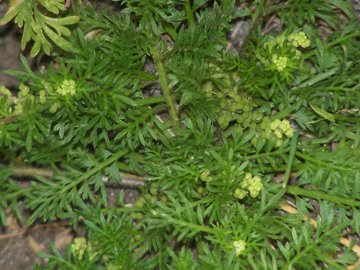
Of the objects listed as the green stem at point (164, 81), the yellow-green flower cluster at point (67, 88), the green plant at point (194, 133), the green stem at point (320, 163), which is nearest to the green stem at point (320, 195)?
the green plant at point (194, 133)

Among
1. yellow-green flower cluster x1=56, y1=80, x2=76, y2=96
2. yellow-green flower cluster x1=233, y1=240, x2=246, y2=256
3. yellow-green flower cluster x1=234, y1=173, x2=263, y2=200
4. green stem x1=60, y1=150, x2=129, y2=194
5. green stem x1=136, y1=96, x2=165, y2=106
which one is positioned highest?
yellow-green flower cluster x1=56, y1=80, x2=76, y2=96

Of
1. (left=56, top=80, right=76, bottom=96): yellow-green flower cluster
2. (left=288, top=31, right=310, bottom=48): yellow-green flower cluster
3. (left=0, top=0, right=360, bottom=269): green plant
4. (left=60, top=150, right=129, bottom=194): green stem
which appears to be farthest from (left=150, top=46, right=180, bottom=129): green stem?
(left=288, top=31, right=310, bottom=48): yellow-green flower cluster

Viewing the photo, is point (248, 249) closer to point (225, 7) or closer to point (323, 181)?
point (323, 181)

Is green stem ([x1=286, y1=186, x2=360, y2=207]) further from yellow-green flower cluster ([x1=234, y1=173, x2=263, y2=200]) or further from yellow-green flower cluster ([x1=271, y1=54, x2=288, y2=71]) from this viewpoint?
yellow-green flower cluster ([x1=271, y1=54, x2=288, y2=71])

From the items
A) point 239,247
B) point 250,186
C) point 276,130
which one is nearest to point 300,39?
point 276,130

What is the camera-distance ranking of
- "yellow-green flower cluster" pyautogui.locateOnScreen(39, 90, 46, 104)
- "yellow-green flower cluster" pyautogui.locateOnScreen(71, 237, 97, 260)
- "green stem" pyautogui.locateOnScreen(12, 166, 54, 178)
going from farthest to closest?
"green stem" pyautogui.locateOnScreen(12, 166, 54, 178) < "yellow-green flower cluster" pyautogui.locateOnScreen(71, 237, 97, 260) < "yellow-green flower cluster" pyautogui.locateOnScreen(39, 90, 46, 104)

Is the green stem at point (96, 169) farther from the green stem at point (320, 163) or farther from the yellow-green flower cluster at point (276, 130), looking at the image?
the green stem at point (320, 163)

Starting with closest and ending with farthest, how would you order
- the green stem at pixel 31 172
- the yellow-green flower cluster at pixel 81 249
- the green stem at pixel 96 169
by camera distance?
the yellow-green flower cluster at pixel 81 249 < the green stem at pixel 96 169 < the green stem at pixel 31 172

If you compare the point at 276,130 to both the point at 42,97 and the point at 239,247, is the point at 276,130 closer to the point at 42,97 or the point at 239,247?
the point at 239,247

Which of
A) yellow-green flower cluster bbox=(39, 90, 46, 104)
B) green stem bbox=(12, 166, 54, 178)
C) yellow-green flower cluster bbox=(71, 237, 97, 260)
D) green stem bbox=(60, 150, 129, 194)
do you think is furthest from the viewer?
green stem bbox=(12, 166, 54, 178)
